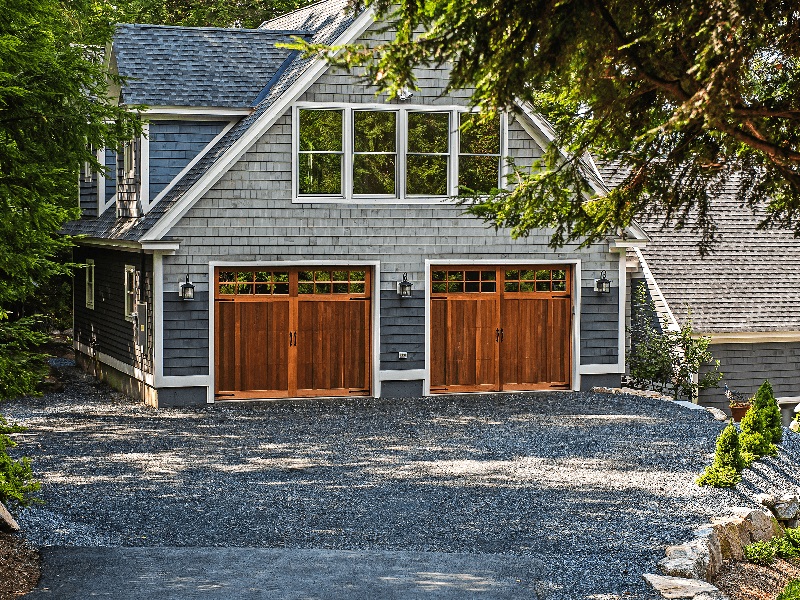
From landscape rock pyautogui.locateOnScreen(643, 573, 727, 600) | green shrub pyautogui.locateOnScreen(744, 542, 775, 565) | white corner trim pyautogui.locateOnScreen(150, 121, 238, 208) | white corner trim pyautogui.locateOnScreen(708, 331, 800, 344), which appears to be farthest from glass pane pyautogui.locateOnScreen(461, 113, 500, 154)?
landscape rock pyautogui.locateOnScreen(643, 573, 727, 600)

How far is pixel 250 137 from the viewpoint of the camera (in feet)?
59.9

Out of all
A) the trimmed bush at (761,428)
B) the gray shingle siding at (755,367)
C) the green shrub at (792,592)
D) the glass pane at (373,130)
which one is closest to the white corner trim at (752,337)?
the gray shingle siding at (755,367)

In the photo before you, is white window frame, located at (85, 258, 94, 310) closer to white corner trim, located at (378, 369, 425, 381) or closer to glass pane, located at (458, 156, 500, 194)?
white corner trim, located at (378, 369, 425, 381)

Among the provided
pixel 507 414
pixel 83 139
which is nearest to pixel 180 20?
pixel 507 414

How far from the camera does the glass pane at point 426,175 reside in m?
19.2

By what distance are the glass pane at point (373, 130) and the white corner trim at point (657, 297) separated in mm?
5262

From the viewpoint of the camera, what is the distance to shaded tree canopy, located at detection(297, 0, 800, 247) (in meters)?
7.48

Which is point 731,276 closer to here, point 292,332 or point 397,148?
point 397,148

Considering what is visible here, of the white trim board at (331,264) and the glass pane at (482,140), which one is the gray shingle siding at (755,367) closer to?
the glass pane at (482,140)

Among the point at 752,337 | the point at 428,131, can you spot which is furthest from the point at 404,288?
the point at 752,337

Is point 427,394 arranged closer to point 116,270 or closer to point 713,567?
point 116,270

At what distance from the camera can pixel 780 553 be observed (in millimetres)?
10711

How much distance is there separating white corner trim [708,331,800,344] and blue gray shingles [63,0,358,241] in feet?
28.5

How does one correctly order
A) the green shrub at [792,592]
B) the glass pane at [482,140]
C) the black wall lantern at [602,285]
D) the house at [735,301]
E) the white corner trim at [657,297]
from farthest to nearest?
the house at [735,301]
the white corner trim at [657,297]
the black wall lantern at [602,285]
the glass pane at [482,140]
the green shrub at [792,592]
